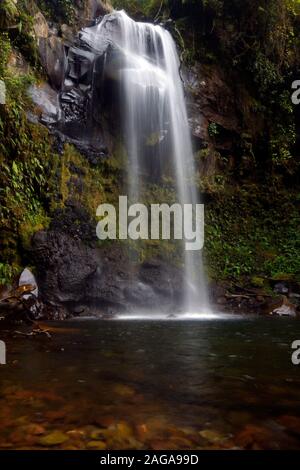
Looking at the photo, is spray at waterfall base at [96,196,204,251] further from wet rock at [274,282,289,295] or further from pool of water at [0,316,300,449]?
pool of water at [0,316,300,449]

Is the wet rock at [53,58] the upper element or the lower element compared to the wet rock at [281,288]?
upper

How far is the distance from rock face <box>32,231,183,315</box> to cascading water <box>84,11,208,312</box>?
46.3 inches

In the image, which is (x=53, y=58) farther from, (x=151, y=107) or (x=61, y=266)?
(x=61, y=266)

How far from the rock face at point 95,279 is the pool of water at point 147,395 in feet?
12.1

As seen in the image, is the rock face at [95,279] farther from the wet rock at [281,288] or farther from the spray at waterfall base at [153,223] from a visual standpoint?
the wet rock at [281,288]

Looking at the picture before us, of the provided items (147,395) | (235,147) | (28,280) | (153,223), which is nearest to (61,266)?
(28,280)

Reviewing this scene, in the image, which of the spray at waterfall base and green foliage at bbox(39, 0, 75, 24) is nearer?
the spray at waterfall base

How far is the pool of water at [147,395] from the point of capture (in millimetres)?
2117

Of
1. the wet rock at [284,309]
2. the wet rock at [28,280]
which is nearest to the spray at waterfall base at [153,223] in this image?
the wet rock at [28,280]

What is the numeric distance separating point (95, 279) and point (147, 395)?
270 inches

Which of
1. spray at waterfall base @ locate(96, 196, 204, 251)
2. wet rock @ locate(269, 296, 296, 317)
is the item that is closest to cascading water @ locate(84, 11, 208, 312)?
spray at waterfall base @ locate(96, 196, 204, 251)

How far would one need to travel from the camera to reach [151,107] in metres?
12.4

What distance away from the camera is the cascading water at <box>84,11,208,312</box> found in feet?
39.8
